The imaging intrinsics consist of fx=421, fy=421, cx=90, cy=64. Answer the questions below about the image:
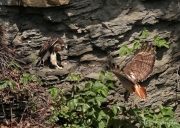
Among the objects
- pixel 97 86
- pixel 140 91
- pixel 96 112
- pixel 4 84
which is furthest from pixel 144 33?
pixel 4 84

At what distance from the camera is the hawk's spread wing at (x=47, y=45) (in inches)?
210

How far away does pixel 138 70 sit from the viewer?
4.87 meters

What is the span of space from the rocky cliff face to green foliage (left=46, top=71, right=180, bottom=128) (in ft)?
1.28

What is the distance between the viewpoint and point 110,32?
17.8 feet

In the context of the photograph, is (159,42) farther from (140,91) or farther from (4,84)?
(4,84)

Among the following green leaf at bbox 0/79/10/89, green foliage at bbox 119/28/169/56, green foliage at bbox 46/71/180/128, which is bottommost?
green foliage at bbox 46/71/180/128

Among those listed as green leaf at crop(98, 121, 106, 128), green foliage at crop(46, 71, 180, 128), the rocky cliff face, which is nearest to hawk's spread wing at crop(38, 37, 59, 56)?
the rocky cliff face

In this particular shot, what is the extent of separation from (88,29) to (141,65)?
0.92 metres

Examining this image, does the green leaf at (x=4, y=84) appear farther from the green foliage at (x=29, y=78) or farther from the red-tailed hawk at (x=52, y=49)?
the red-tailed hawk at (x=52, y=49)

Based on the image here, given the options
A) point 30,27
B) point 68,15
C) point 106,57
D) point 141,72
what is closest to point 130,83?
point 141,72

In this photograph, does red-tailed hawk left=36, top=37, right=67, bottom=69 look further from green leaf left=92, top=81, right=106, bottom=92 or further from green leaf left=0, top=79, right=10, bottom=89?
green leaf left=92, top=81, right=106, bottom=92

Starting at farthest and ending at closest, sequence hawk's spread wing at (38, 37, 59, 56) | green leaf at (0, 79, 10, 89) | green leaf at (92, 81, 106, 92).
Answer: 1. hawk's spread wing at (38, 37, 59, 56)
2. green leaf at (0, 79, 10, 89)
3. green leaf at (92, 81, 106, 92)

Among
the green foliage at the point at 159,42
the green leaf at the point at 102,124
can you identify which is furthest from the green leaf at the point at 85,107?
the green foliage at the point at 159,42

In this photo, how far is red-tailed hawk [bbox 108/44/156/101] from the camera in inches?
184
